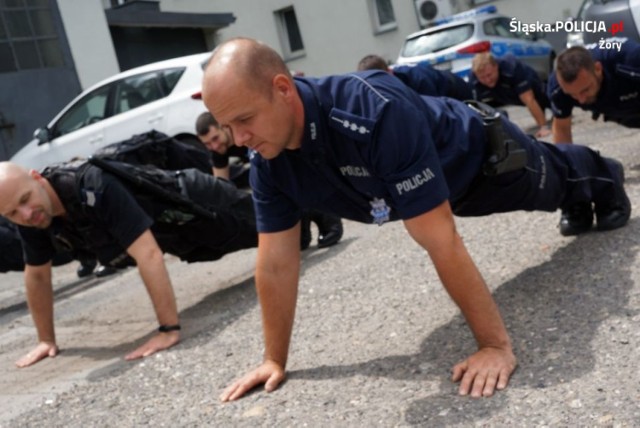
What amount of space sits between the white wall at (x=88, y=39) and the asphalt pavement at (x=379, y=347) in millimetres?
9792

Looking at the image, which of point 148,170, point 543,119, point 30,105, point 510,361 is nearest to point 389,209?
point 510,361

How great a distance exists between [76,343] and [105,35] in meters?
11.2

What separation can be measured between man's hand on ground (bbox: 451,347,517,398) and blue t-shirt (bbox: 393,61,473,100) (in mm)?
4383

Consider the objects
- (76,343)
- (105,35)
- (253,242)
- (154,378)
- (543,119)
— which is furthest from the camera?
(105,35)

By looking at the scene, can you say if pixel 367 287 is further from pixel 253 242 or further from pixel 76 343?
pixel 76 343

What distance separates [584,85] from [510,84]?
15.4ft

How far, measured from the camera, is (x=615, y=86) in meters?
5.88

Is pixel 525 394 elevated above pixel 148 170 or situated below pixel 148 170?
below

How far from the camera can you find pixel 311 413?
2.94 meters

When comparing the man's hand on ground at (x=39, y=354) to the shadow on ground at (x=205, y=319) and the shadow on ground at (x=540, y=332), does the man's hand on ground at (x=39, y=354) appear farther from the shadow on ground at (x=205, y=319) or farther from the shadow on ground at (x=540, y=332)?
the shadow on ground at (x=540, y=332)

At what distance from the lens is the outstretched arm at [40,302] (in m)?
4.64

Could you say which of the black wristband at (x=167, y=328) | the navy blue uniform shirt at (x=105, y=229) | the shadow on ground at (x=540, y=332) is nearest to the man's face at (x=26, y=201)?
the navy blue uniform shirt at (x=105, y=229)

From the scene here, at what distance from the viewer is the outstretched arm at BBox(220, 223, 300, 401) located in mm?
3309

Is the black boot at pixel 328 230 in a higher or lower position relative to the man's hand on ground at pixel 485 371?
lower
